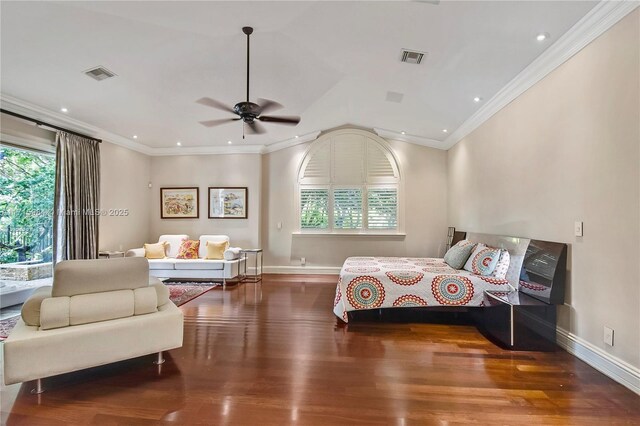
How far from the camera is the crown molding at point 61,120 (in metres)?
4.04

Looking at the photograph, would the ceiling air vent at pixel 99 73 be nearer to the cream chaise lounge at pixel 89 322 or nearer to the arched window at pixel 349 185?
the cream chaise lounge at pixel 89 322

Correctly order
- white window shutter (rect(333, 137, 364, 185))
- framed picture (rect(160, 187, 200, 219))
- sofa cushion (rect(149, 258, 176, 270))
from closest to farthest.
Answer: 1. sofa cushion (rect(149, 258, 176, 270))
2. white window shutter (rect(333, 137, 364, 185))
3. framed picture (rect(160, 187, 200, 219))

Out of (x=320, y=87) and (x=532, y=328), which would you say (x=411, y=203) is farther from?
(x=532, y=328)

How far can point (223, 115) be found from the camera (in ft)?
17.9

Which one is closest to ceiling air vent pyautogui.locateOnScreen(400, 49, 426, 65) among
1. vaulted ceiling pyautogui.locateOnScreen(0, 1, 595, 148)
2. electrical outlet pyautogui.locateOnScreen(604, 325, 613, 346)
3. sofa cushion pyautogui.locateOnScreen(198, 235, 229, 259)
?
vaulted ceiling pyautogui.locateOnScreen(0, 1, 595, 148)

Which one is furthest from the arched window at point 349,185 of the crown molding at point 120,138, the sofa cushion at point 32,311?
the sofa cushion at point 32,311

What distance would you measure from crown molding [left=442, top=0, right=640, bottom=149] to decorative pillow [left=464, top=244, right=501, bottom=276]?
1.89 metres

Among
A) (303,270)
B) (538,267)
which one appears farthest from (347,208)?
(538,267)

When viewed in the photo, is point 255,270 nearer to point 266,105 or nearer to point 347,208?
point 347,208

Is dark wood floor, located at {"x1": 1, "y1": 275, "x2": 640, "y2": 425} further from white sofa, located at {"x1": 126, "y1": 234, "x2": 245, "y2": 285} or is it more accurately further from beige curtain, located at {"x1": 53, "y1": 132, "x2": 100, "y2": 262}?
beige curtain, located at {"x1": 53, "y1": 132, "x2": 100, "y2": 262}

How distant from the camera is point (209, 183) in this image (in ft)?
22.2

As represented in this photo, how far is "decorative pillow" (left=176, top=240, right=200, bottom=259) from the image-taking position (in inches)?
237

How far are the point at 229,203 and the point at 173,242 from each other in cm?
141

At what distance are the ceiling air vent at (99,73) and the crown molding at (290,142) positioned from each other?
325 cm
